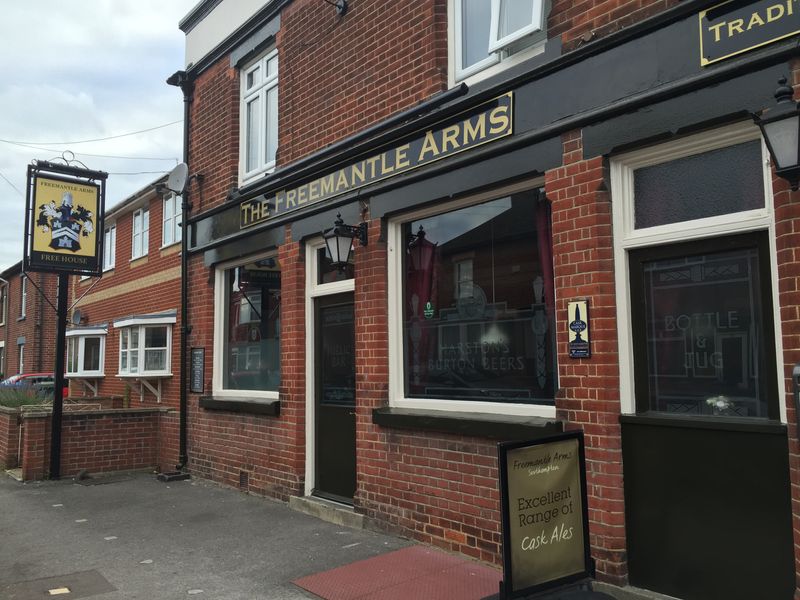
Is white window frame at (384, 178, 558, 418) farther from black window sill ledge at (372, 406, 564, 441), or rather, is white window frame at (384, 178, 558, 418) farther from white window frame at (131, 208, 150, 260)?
white window frame at (131, 208, 150, 260)

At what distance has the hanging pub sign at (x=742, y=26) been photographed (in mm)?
3862

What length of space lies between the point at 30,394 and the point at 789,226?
12.1 metres

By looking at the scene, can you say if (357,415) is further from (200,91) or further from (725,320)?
(200,91)

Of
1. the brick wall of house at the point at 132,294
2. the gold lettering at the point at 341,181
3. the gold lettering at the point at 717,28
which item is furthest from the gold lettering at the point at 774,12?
the brick wall of house at the point at 132,294

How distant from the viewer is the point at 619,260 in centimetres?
471

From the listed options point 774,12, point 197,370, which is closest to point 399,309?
point 774,12

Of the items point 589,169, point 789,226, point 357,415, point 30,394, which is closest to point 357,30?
point 589,169

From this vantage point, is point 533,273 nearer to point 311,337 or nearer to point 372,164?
point 372,164

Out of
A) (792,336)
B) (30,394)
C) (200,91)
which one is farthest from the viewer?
(30,394)

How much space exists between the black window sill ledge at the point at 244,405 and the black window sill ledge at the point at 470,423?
199 cm

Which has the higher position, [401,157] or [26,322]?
[401,157]

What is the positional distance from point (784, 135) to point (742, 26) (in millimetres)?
929

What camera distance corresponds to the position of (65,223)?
10.5 meters

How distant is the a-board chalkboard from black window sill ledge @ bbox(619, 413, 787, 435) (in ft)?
22.1
